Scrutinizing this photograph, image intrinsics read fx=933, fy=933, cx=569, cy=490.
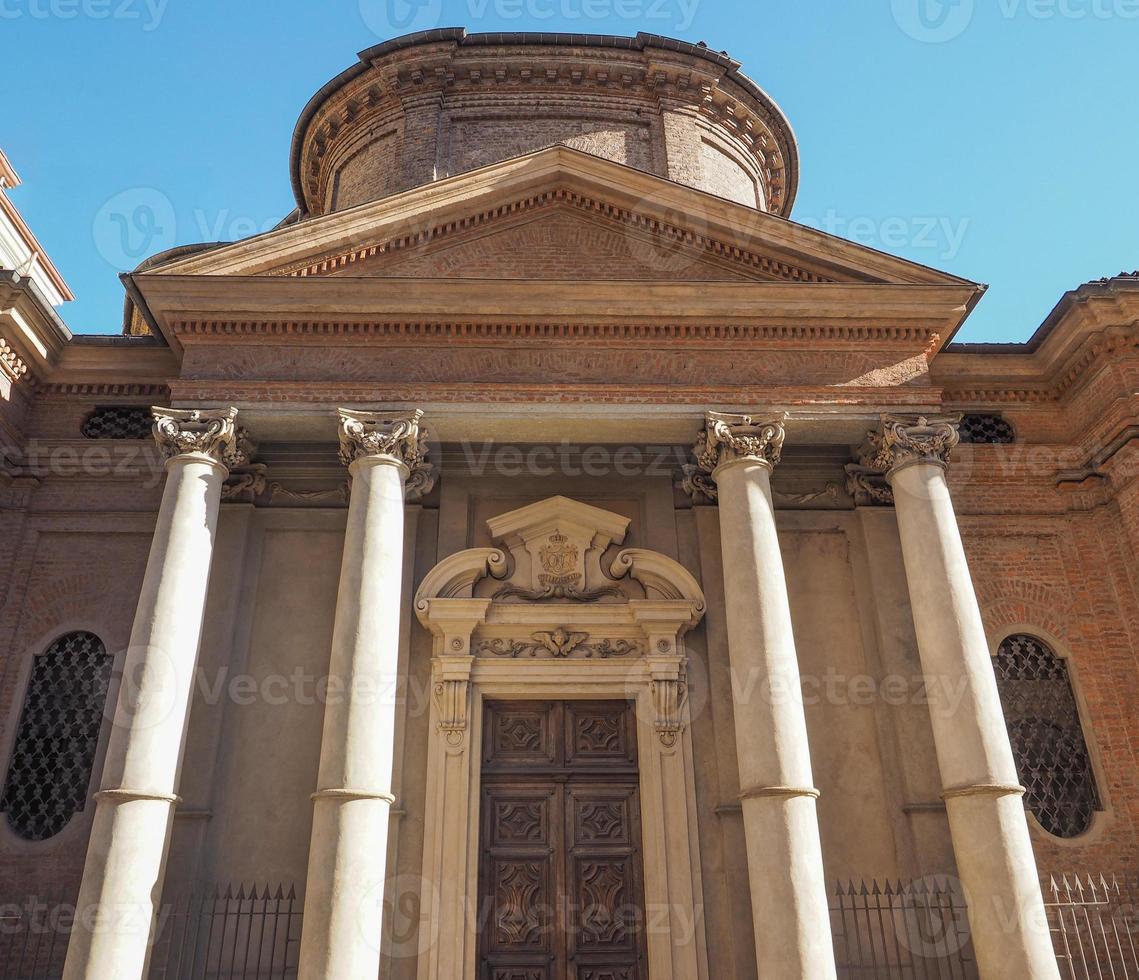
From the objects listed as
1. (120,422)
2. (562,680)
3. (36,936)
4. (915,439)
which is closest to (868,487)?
(915,439)

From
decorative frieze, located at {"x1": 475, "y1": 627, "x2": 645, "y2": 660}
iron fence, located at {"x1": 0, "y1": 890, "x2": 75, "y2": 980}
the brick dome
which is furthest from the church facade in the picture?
the brick dome

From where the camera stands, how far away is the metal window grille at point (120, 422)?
34.3 feet

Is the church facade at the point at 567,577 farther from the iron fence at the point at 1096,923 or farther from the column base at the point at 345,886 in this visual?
the iron fence at the point at 1096,923

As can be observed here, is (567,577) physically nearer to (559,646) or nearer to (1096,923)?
(559,646)

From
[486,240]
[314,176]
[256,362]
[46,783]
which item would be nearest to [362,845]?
[46,783]

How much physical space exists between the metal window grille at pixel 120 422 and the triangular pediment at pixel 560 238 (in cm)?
207

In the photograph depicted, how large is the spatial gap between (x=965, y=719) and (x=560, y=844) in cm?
391

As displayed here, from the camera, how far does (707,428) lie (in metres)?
9.02

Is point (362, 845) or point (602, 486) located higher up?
point (602, 486)

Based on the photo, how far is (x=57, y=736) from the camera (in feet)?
30.5

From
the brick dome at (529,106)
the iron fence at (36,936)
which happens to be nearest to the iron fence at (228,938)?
the iron fence at (36,936)

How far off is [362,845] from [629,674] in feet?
11.2

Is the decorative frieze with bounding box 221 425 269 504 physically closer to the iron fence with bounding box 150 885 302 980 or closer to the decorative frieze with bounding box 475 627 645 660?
the decorative frieze with bounding box 475 627 645 660

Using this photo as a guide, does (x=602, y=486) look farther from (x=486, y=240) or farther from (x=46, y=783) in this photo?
(x=46, y=783)
